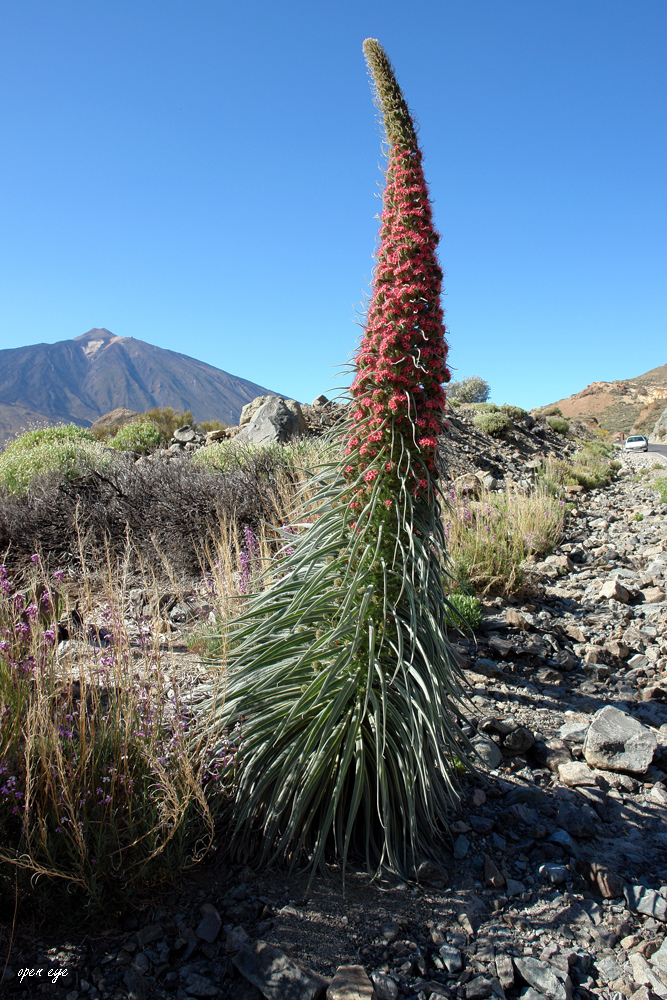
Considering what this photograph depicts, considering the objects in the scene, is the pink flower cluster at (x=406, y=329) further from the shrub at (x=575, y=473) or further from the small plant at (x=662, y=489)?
the small plant at (x=662, y=489)

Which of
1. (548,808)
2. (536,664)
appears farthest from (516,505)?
(548,808)

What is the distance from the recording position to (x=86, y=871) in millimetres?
1885

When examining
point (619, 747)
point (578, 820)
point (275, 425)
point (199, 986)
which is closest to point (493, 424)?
point (275, 425)

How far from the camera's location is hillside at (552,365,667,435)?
222 feet

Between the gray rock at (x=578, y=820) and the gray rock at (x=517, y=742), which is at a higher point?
the gray rock at (x=517, y=742)

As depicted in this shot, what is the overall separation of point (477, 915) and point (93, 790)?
1395mm

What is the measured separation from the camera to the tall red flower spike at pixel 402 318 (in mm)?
2143

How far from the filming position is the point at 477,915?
2.03 m

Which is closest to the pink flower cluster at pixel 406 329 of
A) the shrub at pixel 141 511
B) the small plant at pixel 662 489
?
the shrub at pixel 141 511

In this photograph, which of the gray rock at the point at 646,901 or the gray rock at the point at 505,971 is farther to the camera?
the gray rock at the point at 646,901

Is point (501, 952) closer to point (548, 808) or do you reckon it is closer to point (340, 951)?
point (340, 951)

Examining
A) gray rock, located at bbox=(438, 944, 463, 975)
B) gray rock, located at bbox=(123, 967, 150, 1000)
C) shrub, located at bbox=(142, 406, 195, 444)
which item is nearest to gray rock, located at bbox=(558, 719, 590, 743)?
gray rock, located at bbox=(438, 944, 463, 975)

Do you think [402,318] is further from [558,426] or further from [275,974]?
Answer: [558,426]

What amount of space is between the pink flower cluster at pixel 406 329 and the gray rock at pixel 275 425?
28.1 feet
